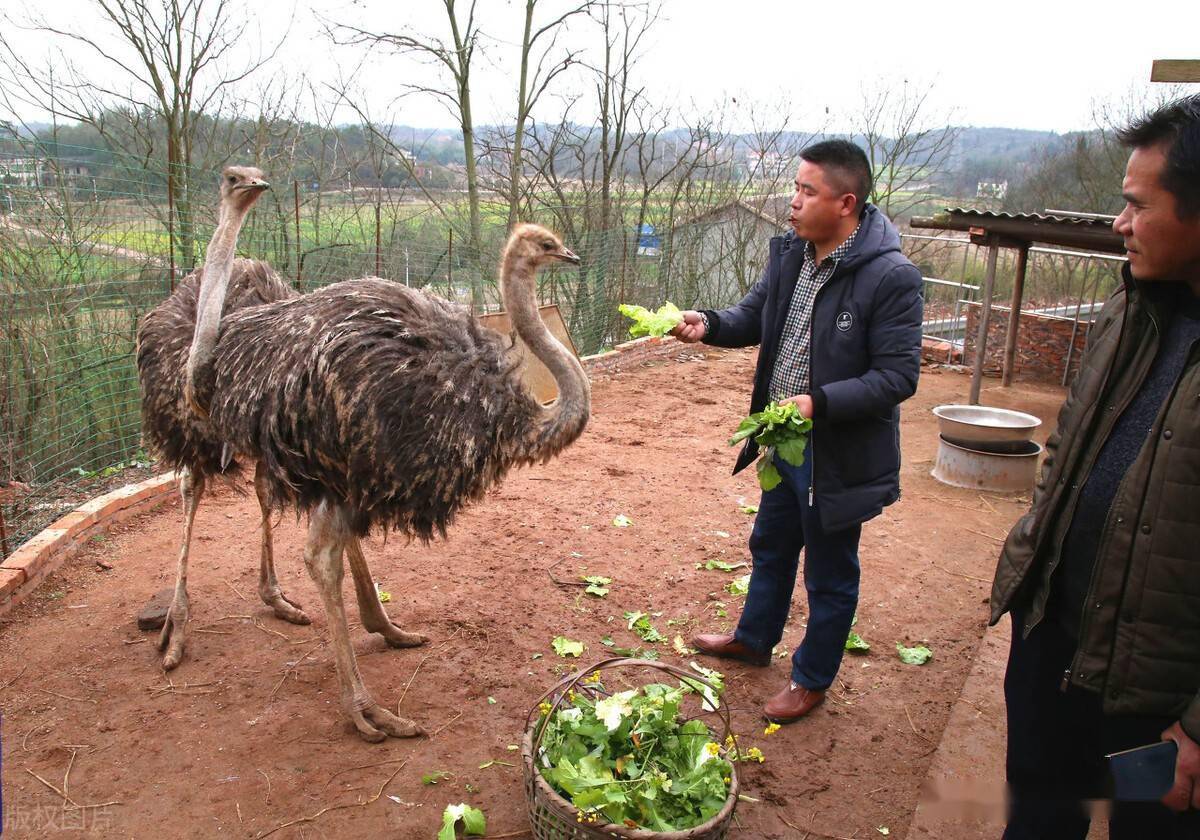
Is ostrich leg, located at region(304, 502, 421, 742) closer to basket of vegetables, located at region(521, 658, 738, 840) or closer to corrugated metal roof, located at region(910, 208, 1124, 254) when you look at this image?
basket of vegetables, located at region(521, 658, 738, 840)

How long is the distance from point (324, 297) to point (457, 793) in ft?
5.71

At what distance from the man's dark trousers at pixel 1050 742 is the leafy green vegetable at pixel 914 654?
Answer: 5.76ft

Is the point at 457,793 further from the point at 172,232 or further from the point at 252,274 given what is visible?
the point at 172,232

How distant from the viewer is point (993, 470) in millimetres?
6102

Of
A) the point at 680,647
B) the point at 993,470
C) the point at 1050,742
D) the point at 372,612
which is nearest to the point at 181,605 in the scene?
the point at 372,612

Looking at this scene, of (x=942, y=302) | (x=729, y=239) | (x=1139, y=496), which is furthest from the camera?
(x=729, y=239)

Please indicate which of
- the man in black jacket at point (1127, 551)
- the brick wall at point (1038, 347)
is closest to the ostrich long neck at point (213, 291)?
the man in black jacket at point (1127, 551)

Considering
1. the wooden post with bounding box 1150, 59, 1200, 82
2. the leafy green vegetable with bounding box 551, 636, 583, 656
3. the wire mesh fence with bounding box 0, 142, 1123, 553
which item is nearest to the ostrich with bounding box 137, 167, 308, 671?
the wire mesh fence with bounding box 0, 142, 1123, 553

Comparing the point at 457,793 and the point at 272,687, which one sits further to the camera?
the point at 272,687

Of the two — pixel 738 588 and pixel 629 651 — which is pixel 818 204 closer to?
pixel 629 651

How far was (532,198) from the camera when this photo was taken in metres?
11.2

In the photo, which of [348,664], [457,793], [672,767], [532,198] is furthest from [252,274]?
[532,198]

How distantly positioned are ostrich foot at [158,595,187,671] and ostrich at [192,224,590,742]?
834 millimetres

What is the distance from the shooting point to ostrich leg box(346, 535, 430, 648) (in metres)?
3.68
